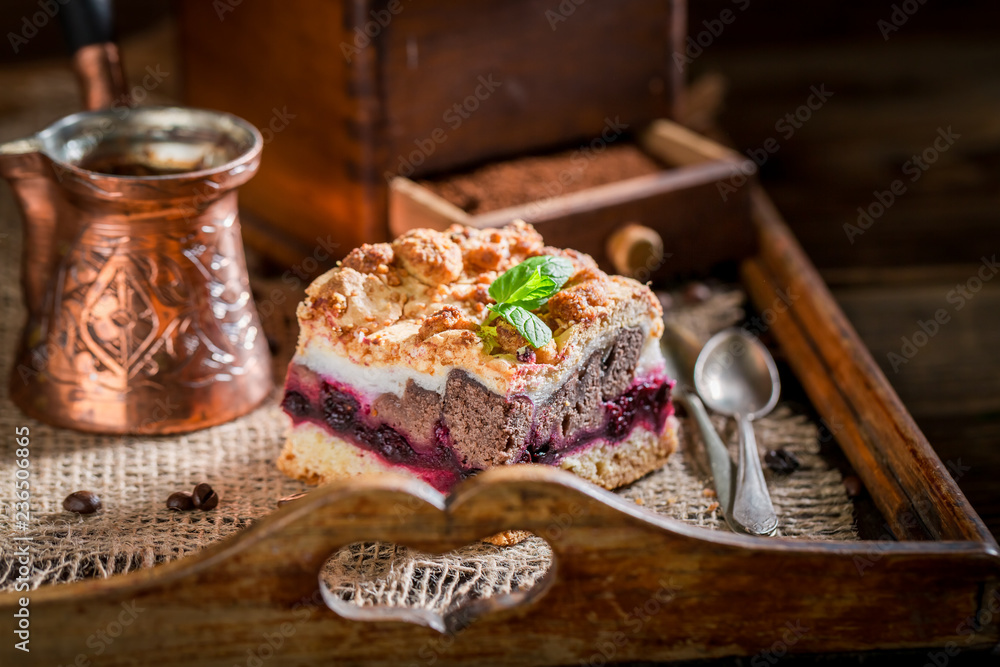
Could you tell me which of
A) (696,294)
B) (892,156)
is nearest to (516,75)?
(696,294)

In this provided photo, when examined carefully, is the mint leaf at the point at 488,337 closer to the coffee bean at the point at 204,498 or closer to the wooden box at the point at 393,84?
the coffee bean at the point at 204,498

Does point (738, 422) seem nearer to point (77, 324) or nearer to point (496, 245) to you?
point (496, 245)

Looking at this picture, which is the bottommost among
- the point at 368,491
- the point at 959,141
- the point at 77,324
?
the point at 77,324

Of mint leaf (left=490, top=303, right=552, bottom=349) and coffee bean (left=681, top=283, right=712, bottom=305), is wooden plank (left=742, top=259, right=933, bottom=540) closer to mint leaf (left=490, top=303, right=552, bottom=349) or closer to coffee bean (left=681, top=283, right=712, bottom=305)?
coffee bean (left=681, top=283, right=712, bottom=305)

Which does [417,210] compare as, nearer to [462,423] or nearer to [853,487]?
[462,423]

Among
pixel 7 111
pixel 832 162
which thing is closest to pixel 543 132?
pixel 832 162

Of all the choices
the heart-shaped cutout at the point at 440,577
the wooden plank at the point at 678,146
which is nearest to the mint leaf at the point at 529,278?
the heart-shaped cutout at the point at 440,577

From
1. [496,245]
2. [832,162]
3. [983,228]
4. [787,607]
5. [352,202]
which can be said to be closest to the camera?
[787,607]
